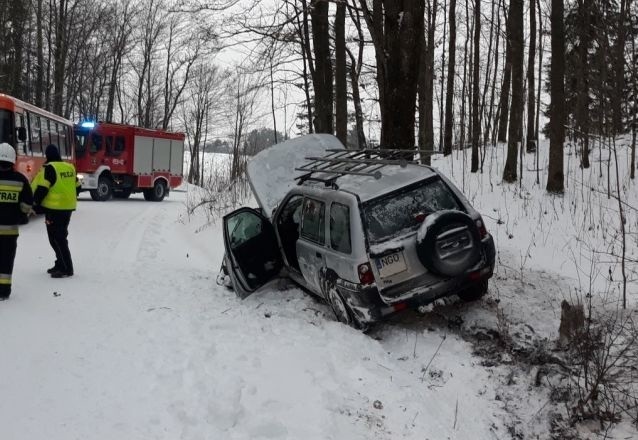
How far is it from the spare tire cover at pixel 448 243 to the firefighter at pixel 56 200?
17.3ft

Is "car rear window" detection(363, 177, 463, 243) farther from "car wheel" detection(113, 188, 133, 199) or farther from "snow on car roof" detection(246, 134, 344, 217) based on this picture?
"car wheel" detection(113, 188, 133, 199)

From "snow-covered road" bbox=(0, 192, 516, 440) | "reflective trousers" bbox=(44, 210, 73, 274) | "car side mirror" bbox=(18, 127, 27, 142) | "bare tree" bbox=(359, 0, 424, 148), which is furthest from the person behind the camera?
"car side mirror" bbox=(18, 127, 27, 142)

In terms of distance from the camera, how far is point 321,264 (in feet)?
19.8

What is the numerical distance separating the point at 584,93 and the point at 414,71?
1379 centimetres

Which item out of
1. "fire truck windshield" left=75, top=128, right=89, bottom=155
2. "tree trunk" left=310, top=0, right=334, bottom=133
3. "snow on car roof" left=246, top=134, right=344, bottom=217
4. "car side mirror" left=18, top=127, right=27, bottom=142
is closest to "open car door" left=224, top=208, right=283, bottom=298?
"snow on car roof" left=246, top=134, right=344, bottom=217

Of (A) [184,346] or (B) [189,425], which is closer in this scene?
(B) [189,425]

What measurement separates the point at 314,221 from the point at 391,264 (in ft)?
4.47

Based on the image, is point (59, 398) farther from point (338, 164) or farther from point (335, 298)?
point (338, 164)

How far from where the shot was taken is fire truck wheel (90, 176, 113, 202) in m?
21.1

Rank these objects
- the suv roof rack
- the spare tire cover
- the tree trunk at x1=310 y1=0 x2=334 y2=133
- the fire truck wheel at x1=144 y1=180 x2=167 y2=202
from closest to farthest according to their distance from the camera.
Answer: the spare tire cover, the suv roof rack, the tree trunk at x1=310 y1=0 x2=334 y2=133, the fire truck wheel at x1=144 y1=180 x2=167 y2=202

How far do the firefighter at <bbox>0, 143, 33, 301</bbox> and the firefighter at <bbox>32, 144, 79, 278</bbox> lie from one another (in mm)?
1050

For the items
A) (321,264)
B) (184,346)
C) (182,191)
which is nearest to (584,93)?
(321,264)

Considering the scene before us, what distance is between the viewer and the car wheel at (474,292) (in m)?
6.12

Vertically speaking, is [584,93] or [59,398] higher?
[584,93]
